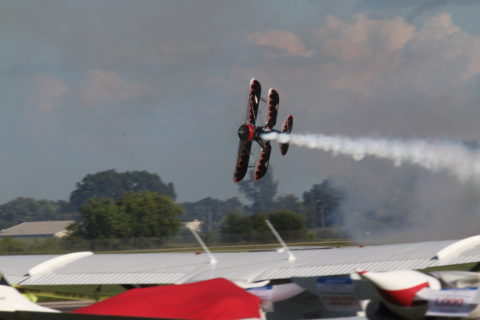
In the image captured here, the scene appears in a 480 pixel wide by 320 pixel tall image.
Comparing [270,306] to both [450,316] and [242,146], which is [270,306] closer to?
[450,316]

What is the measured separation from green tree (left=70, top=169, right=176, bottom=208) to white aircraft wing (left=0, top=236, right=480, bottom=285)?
530ft

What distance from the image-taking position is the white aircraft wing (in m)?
11.8

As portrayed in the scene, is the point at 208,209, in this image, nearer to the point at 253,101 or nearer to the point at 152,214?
the point at 152,214

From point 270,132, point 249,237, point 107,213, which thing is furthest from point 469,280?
point 107,213

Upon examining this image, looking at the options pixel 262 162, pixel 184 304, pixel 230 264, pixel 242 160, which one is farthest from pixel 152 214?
pixel 184 304

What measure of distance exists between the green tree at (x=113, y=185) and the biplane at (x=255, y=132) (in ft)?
438

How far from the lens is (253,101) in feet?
132

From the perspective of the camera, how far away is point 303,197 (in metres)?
122

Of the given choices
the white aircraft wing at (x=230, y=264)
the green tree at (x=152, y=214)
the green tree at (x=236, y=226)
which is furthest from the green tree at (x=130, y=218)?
the white aircraft wing at (x=230, y=264)

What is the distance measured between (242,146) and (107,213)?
25.8m

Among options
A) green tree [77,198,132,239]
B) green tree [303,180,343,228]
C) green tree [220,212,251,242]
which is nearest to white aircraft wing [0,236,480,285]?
green tree [220,212,251,242]

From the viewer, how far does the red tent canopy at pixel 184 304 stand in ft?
28.5

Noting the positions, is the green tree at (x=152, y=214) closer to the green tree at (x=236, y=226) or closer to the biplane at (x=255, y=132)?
the green tree at (x=236, y=226)

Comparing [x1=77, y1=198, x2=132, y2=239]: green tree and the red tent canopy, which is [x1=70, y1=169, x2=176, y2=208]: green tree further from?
the red tent canopy
